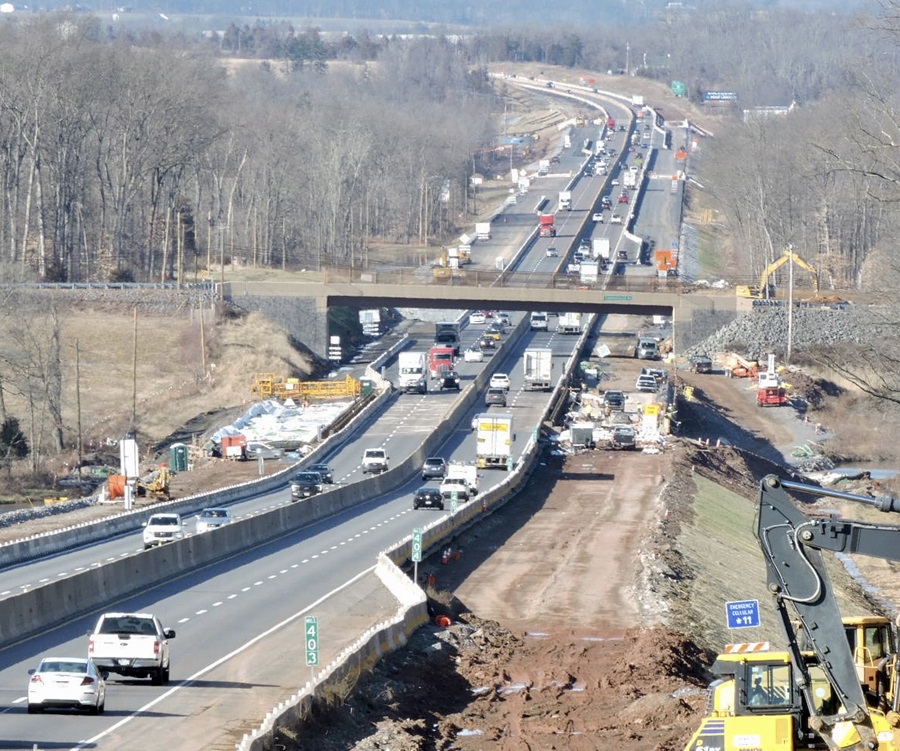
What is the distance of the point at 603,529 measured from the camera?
207ft

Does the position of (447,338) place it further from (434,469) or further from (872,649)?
(872,649)

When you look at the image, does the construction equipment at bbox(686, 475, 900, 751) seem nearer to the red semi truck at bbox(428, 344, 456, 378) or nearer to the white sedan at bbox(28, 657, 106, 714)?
the white sedan at bbox(28, 657, 106, 714)

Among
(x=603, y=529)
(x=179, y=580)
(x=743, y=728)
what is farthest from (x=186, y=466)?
(x=743, y=728)

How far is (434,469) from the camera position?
82.1m

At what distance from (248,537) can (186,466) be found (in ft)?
102

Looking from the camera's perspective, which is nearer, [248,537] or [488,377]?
[248,537]

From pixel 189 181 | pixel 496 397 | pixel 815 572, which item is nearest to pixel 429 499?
pixel 496 397

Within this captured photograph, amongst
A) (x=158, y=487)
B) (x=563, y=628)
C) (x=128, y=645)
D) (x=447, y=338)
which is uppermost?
(x=128, y=645)

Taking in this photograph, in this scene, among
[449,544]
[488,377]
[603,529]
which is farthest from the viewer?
[488,377]

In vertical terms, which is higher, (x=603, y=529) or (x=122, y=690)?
(x=122, y=690)

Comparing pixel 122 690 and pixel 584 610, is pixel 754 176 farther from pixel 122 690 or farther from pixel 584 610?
pixel 122 690

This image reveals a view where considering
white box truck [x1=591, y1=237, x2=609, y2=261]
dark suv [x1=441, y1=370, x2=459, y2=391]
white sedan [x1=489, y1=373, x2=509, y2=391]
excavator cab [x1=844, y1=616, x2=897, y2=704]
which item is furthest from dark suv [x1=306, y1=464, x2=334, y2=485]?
white box truck [x1=591, y1=237, x2=609, y2=261]

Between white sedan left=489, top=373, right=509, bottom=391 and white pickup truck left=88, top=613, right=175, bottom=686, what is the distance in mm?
73830

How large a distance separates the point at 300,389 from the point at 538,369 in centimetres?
1520
